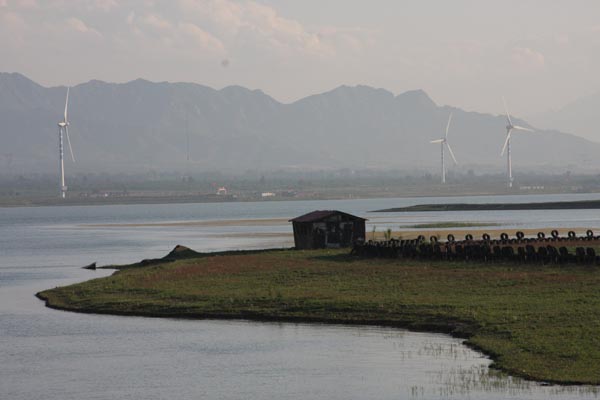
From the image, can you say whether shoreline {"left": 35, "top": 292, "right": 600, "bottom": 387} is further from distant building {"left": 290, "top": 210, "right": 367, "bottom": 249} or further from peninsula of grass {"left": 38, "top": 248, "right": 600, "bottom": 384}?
distant building {"left": 290, "top": 210, "right": 367, "bottom": 249}

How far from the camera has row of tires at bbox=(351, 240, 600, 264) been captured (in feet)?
206

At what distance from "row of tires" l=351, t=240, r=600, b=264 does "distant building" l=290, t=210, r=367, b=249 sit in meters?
11.1

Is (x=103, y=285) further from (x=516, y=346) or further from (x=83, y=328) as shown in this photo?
(x=516, y=346)

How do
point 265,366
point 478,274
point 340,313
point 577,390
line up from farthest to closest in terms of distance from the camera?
point 478,274 < point 340,313 < point 265,366 < point 577,390

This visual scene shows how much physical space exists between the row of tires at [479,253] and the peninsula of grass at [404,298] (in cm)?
122

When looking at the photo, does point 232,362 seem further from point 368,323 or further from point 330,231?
point 330,231

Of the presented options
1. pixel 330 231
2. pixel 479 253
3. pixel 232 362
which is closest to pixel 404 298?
pixel 232 362

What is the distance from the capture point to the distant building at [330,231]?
88562 millimetres

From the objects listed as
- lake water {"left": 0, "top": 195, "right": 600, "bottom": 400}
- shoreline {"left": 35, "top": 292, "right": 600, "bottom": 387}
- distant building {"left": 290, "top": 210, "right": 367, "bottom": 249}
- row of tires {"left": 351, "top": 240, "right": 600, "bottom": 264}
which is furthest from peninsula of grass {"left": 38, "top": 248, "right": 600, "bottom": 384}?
distant building {"left": 290, "top": 210, "right": 367, "bottom": 249}

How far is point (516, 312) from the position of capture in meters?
47.2

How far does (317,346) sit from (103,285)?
26671mm

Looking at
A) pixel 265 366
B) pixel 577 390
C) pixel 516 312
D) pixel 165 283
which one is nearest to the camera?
pixel 577 390

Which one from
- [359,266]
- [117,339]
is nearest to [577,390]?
Result: [117,339]

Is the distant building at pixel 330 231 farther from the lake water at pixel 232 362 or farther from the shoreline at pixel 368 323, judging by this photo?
the lake water at pixel 232 362
